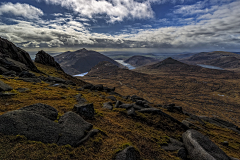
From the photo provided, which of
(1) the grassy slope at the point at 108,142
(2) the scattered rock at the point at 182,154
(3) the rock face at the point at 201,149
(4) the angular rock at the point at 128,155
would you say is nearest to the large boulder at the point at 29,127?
(1) the grassy slope at the point at 108,142

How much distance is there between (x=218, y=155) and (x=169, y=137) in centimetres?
496

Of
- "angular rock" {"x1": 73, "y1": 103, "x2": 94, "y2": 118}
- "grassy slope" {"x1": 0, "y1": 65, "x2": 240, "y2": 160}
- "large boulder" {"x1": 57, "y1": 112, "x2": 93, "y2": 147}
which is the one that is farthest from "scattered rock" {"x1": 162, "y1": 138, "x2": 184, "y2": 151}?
"angular rock" {"x1": 73, "y1": 103, "x2": 94, "y2": 118}

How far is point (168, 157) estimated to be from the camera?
1097 centimetres

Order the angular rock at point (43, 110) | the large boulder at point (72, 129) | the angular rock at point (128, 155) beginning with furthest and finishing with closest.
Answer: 1. the angular rock at point (43, 110)
2. the large boulder at point (72, 129)
3. the angular rock at point (128, 155)

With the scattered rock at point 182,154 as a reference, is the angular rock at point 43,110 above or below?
above

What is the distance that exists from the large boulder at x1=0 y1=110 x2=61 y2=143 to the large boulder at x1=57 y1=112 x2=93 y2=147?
0.55 metres

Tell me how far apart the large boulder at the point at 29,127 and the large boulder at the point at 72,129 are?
555mm

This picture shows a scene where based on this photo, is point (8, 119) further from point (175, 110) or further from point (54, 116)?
point (175, 110)

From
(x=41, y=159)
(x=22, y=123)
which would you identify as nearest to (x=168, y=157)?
(x=41, y=159)

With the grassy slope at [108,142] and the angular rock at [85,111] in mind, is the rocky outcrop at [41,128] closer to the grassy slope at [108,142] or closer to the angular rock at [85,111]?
the grassy slope at [108,142]

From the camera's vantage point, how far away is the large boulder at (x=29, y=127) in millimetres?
8289

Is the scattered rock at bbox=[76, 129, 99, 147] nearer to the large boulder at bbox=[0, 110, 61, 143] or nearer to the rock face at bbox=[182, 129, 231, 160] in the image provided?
the large boulder at bbox=[0, 110, 61, 143]

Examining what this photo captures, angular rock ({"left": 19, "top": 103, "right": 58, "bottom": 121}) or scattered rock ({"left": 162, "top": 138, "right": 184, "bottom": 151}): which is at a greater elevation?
angular rock ({"left": 19, "top": 103, "right": 58, "bottom": 121})

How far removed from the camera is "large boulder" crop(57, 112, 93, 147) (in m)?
9.23
